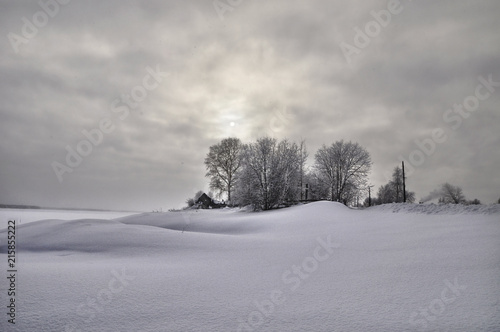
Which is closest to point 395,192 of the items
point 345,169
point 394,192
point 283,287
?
point 394,192

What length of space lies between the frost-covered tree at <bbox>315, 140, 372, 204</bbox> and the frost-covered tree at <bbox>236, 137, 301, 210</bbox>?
1423 cm

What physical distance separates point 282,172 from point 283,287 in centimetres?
2408

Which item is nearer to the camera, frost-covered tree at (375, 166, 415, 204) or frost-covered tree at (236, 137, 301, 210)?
frost-covered tree at (236, 137, 301, 210)

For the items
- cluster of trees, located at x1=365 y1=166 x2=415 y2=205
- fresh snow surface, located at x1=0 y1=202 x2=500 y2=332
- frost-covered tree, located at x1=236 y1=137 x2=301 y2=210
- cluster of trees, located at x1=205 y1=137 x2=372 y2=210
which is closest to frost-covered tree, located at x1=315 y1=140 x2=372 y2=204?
cluster of trees, located at x1=205 y1=137 x2=372 y2=210

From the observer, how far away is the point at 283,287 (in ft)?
16.0

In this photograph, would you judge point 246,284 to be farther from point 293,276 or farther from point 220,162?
point 220,162

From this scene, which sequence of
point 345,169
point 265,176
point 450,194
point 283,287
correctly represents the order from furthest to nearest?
point 450,194 → point 345,169 → point 265,176 → point 283,287

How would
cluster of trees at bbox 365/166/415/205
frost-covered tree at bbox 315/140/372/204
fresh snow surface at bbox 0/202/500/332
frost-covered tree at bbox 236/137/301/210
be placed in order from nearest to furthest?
fresh snow surface at bbox 0/202/500/332, frost-covered tree at bbox 236/137/301/210, frost-covered tree at bbox 315/140/372/204, cluster of trees at bbox 365/166/415/205

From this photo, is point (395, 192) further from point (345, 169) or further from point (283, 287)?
point (283, 287)

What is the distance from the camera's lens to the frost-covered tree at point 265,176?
2803 cm

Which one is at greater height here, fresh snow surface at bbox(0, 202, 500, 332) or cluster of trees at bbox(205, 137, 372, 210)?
cluster of trees at bbox(205, 137, 372, 210)

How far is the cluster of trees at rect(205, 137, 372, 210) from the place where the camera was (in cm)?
2825

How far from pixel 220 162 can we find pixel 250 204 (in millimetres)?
19239

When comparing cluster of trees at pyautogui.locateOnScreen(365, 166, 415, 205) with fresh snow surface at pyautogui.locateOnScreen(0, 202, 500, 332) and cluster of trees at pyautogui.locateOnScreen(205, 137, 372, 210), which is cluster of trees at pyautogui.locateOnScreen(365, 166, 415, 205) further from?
fresh snow surface at pyautogui.locateOnScreen(0, 202, 500, 332)
